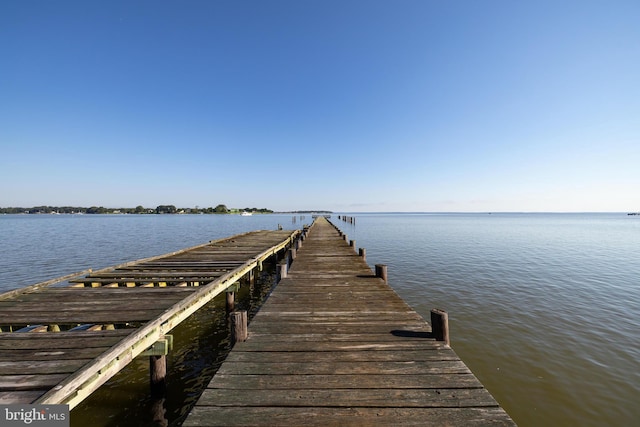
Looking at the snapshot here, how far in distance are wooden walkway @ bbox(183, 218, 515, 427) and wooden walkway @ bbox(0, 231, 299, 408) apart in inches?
76.1

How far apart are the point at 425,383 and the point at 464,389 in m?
0.51

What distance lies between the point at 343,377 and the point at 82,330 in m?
7.26

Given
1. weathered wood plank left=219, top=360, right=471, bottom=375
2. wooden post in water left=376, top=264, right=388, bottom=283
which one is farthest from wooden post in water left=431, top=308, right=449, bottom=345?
wooden post in water left=376, top=264, right=388, bottom=283

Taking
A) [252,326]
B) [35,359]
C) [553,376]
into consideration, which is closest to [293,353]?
[252,326]

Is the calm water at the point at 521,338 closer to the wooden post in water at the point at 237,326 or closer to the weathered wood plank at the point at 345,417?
the wooden post in water at the point at 237,326

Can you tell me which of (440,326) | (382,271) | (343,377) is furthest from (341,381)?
(382,271)

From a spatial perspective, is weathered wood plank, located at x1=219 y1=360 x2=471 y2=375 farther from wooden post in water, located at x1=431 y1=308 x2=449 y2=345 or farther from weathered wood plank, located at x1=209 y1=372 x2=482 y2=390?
wooden post in water, located at x1=431 y1=308 x2=449 y2=345

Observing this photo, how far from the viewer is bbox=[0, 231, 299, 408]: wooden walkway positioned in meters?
3.39

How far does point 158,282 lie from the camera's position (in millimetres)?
9156

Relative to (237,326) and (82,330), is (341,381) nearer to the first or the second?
(237,326)

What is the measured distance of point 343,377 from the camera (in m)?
3.59

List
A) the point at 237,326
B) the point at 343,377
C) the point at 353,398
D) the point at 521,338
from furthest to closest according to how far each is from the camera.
A: the point at 521,338 < the point at 237,326 < the point at 343,377 < the point at 353,398

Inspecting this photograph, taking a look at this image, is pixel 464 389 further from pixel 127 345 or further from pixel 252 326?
pixel 127 345

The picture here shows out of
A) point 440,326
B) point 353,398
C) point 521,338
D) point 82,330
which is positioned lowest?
point 521,338
